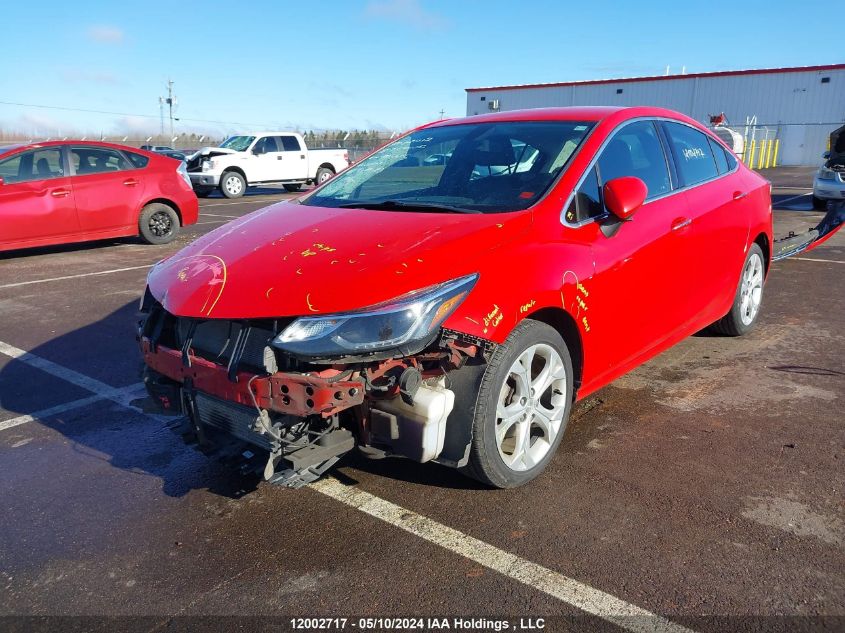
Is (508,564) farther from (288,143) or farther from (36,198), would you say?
(288,143)

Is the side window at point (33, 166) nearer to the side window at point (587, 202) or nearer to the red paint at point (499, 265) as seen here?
the red paint at point (499, 265)

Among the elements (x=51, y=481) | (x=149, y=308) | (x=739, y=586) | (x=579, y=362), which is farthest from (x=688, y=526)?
(x=51, y=481)

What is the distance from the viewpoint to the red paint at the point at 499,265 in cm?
286

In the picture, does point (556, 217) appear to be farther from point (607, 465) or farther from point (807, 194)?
point (807, 194)

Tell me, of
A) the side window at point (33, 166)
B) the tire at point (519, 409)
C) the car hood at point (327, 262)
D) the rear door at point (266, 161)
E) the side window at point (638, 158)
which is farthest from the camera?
the rear door at point (266, 161)

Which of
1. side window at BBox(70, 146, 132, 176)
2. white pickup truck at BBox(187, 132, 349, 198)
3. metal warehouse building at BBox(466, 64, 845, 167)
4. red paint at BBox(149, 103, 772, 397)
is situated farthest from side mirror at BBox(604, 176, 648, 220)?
metal warehouse building at BBox(466, 64, 845, 167)

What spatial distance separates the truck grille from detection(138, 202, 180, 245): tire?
8.52m

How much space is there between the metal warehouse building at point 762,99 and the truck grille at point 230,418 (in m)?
36.8

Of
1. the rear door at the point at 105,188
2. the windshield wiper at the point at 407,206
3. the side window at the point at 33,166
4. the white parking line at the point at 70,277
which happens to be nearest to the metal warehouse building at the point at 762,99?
the rear door at the point at 105,188

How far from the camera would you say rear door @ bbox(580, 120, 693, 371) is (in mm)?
3582

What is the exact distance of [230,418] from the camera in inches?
114

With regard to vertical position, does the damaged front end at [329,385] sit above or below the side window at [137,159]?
below

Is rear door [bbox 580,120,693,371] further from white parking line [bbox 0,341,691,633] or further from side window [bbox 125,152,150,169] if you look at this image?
side window [bbox 125,152,150,169]

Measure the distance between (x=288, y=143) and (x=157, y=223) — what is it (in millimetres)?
11645
